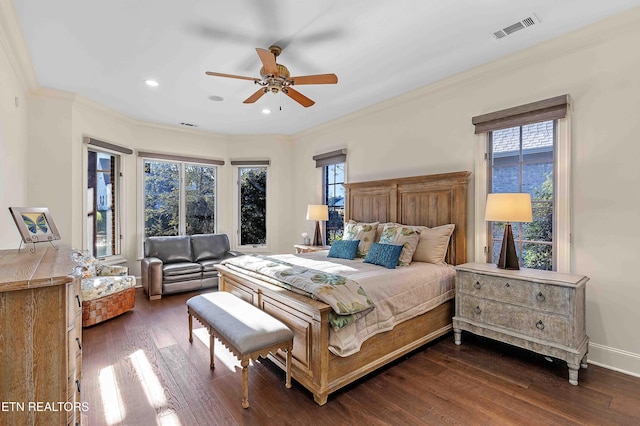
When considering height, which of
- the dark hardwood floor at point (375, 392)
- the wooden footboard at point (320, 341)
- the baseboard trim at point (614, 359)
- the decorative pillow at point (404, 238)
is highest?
the decorative pillow at point (404, 238)

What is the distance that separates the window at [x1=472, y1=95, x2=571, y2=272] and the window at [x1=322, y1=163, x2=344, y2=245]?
2.32 m

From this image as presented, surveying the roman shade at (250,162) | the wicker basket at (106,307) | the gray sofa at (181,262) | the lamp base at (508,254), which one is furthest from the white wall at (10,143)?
the lamp base at (508,254)

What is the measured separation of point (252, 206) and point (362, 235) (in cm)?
316

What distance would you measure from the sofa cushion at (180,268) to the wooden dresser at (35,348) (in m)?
3.58

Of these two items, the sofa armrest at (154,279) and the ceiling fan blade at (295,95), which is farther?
the sofa armrest at (154,279)

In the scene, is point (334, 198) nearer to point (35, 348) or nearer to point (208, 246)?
point (208, 246)

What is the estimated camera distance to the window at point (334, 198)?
5235 millimetres

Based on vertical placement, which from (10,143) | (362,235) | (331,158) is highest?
(331,158)

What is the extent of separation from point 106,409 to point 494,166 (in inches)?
160

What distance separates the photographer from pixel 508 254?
112 inches

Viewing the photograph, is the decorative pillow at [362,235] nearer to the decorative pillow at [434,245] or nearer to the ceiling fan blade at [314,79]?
the decorative pillow at [434,245]

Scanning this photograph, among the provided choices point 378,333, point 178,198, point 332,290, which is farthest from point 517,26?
point 178,198

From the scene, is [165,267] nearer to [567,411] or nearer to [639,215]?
[567,411]

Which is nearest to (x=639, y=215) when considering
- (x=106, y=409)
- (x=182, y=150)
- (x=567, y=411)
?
(x=567, y=411)
